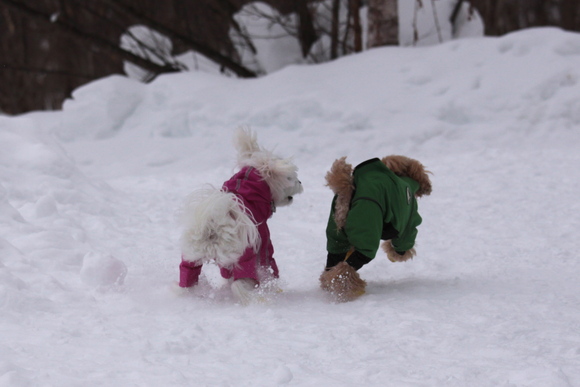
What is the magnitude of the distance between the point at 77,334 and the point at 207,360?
0.62 meters

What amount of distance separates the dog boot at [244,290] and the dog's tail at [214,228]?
0.13 meters

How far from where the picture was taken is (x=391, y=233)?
409 centimetres

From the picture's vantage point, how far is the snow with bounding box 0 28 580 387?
266cm

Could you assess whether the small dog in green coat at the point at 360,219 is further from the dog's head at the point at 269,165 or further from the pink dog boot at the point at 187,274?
Answer: the pink dog boot at the point at 187,274

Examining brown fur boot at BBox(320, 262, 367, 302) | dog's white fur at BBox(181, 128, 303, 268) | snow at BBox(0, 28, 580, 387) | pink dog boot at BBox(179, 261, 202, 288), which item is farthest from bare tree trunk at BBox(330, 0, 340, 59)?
pink dog boot at BBox(179, 261, 202, 288)

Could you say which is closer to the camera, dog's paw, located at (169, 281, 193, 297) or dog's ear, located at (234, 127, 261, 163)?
dog's paw, located at (169, 281, 193, 297)

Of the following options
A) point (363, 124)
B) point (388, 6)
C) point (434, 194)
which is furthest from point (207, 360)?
point (388, 6)

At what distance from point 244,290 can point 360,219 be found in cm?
82

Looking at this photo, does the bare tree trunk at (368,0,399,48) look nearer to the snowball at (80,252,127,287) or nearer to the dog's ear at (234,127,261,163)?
the dog's ear at (234,127,261,163)

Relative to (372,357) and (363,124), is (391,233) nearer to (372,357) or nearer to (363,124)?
(372,357)

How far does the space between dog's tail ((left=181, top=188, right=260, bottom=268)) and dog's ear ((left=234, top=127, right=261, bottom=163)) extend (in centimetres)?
47

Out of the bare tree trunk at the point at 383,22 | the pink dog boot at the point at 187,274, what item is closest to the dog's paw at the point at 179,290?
the pink dog boot at the point at 187,274

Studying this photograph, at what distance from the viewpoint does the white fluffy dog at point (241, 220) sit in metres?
3.50

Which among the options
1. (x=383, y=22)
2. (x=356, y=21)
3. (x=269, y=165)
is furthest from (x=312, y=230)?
(x=356, y=21)
